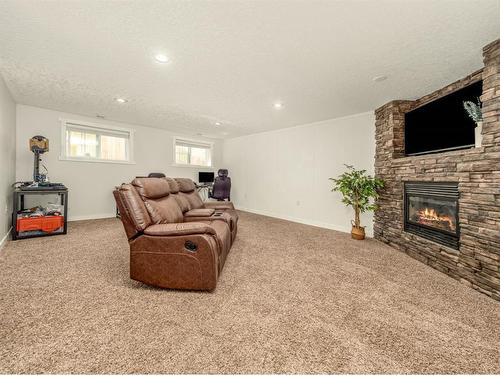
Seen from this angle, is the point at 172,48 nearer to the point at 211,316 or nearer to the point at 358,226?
the point at 211,316

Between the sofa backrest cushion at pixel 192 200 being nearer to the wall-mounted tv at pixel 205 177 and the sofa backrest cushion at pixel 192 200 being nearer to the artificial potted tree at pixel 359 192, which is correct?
the artificial potted tree at pixel 359 192

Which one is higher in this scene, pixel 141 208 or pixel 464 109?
pixel 464 109

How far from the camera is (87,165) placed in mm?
4641

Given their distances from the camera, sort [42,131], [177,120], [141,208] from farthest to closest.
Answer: [177,120] → [42,131] → [141,208]

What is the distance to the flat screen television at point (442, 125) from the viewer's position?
240 centimetres

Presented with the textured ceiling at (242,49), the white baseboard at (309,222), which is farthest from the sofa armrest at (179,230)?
the white baseboard at (309,222)

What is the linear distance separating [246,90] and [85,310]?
9.80ft

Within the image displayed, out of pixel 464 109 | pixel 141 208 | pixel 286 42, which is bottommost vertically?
pixel 141 208

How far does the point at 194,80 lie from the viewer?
2.79 meters

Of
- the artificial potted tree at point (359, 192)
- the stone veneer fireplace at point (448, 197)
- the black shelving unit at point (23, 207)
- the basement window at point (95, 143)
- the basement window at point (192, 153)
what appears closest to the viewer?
the stone veneer fireplace at point (448, 197)

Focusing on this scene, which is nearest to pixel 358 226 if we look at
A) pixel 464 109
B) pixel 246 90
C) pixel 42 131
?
pixel 464 109

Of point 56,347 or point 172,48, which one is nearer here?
point 56,347

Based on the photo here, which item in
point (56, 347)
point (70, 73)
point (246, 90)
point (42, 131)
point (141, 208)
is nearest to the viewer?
point (56, 347)

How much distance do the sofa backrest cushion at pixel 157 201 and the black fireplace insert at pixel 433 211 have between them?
3.08 metres
